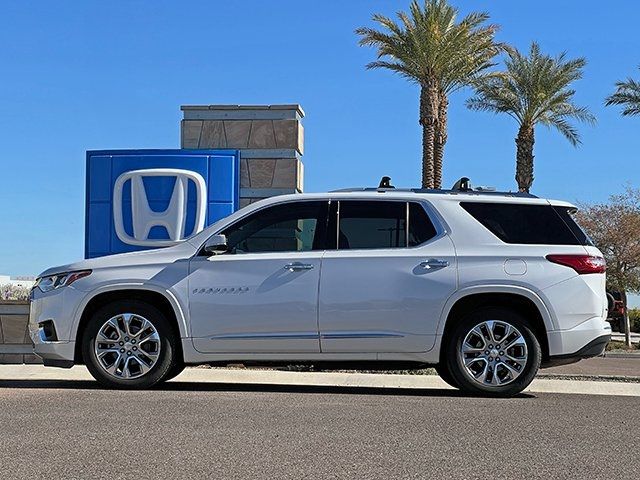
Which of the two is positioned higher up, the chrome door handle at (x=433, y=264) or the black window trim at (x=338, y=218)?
the black window trim at (x=338, y=218)

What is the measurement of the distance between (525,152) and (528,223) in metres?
30.9

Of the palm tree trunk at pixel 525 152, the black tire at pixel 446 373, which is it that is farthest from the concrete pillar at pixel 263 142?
the palm tree trunk at pixel 525 152

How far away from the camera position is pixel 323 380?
11.1 m

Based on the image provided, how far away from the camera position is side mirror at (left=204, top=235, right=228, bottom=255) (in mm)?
9460

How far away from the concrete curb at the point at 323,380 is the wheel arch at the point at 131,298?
1.46 m

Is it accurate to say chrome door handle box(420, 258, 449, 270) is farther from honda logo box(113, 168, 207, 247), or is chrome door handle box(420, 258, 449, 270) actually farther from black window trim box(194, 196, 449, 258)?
honda logo box(113, 168, 207, 247)

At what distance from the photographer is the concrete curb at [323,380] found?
10.6 m

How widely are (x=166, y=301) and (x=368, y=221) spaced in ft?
6.50

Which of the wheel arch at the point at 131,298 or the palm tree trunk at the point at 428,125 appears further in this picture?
the palm tree trunk at the point at 428,125

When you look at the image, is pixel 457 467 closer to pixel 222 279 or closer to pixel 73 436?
pixel 73 436

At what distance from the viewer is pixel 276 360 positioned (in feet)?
31.2

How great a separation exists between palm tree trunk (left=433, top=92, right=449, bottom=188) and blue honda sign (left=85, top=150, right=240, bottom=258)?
73.2 ft

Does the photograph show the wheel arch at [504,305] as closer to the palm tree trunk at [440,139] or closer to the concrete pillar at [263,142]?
the concrete pillar at [263,142]

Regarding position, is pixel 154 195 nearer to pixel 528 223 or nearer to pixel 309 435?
pixel 528 223
